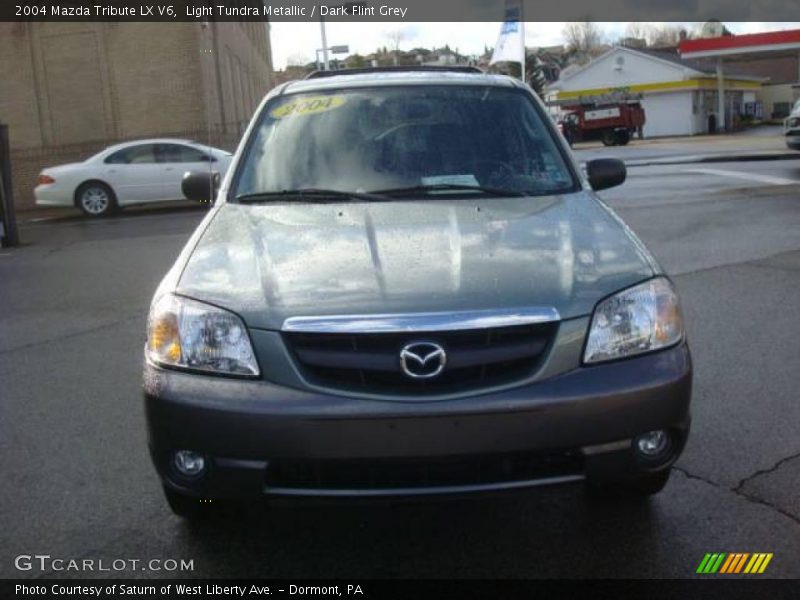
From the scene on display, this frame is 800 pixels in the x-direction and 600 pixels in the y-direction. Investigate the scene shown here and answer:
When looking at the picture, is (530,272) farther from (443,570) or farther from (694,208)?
(694,208)

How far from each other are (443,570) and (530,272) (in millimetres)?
1050

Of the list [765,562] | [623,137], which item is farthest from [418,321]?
[623,137]

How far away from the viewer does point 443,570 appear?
310 centimetres

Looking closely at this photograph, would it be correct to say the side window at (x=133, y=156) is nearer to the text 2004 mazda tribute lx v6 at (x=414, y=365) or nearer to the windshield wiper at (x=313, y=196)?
the windshield wiper at (x=313, y=196)

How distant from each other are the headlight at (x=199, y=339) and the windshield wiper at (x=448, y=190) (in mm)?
1245

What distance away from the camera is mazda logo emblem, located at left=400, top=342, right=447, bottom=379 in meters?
2.76

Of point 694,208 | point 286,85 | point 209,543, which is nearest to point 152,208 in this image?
point 694,208

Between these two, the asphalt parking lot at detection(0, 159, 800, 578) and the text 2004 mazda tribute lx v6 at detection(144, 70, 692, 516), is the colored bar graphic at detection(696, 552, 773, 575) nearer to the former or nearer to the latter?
the asphalt parking lot at detection(0, 159, 800, 578)

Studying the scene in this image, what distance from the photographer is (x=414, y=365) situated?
277 centimetres

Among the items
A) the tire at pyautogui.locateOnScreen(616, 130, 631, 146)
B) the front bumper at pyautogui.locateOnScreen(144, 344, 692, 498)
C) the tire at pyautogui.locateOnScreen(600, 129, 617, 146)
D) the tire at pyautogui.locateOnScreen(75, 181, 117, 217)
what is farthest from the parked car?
the tire at pyautogui.locateOnScreen(600, 129, 617, 146)

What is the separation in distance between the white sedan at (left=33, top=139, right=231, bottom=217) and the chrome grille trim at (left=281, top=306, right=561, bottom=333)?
1553 cm

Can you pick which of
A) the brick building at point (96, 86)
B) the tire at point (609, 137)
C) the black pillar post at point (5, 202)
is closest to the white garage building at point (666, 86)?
the tire at point (609, 137)

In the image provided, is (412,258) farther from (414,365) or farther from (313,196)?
(313,196)

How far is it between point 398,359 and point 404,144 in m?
1.78
